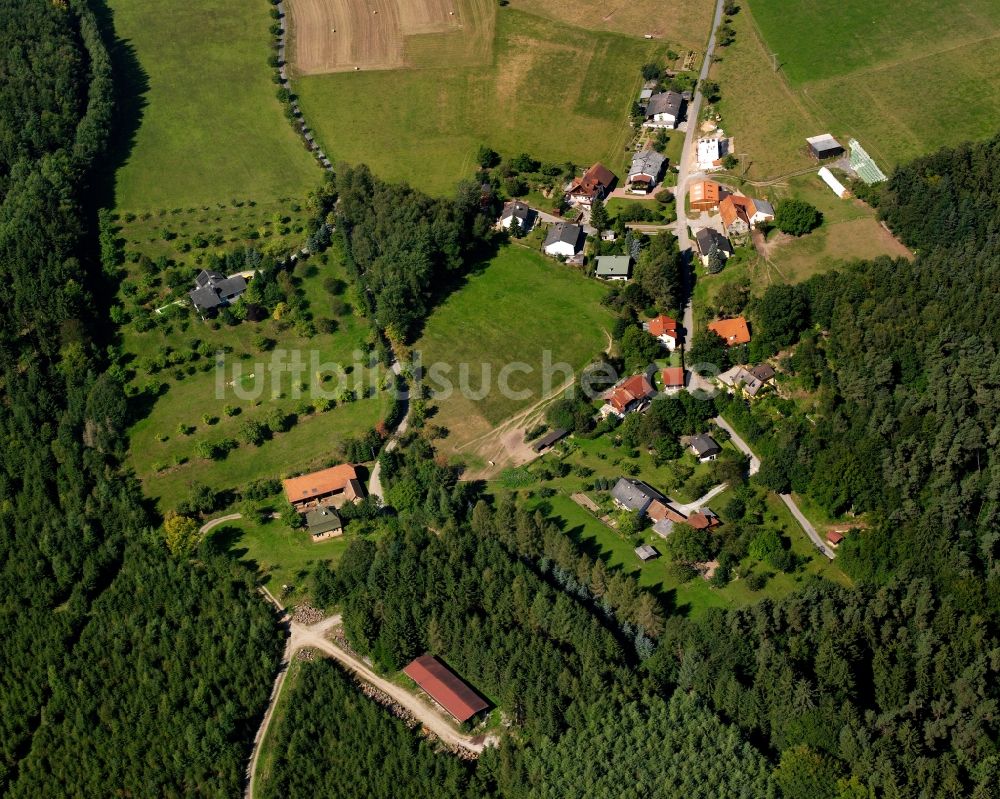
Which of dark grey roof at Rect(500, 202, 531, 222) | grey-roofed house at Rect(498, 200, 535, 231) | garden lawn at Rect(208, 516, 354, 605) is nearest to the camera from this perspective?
garden lawn at Rect(208, 516, 354, 605)

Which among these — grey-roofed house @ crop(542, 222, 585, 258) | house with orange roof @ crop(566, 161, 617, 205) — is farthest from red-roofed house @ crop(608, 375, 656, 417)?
house with orange roof @ crop(566, 161, 617, 205)

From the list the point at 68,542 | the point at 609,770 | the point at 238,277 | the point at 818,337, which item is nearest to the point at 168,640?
the point at 68,542

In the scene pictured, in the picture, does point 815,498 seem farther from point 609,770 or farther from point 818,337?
point 609,770

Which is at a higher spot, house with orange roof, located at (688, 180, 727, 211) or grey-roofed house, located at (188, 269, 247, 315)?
house with orange roof, located at (688, 180, 727, 211)

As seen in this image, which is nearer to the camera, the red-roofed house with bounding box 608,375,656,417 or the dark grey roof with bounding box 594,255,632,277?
the red-roofed house with bounding box 608,375,656,417

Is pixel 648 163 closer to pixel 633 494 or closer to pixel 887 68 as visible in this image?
pixel 887 68

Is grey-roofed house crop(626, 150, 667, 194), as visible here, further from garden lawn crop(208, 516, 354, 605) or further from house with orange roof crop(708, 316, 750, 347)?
garden lawn crop(208, 516, 354, 605)
